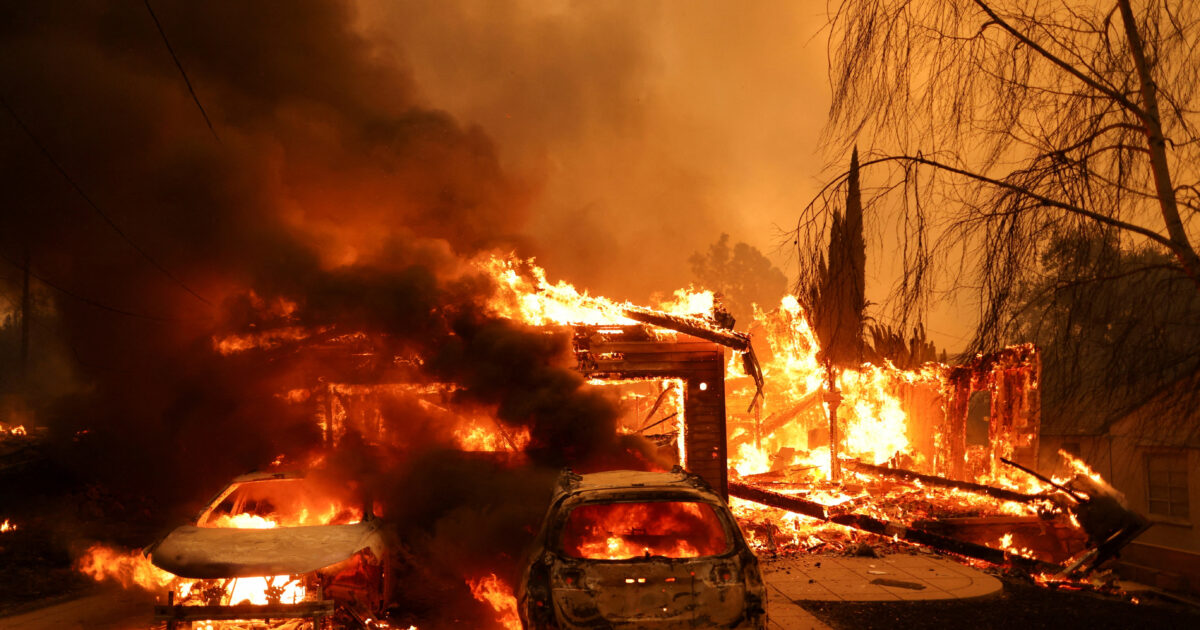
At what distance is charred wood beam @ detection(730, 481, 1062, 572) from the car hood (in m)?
8.35

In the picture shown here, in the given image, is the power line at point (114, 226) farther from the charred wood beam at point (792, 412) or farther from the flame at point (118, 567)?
the charred wood beam at point (792, 412)

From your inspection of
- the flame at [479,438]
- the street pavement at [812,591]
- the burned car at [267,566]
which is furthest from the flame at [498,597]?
the flame at [479,438]

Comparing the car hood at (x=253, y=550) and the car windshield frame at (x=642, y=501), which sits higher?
the car windshield frame at (x=642, y=501)

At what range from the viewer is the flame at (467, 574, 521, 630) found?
7.18 m

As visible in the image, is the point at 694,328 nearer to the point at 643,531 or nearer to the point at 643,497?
the point at 643,531

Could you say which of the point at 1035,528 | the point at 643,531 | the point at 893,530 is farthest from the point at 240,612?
the point at 1035,528

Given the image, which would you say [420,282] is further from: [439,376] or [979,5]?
[979,5]

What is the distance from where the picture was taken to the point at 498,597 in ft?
25.3

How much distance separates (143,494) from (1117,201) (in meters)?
17.9

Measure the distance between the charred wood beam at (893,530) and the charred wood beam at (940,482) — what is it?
173 cm

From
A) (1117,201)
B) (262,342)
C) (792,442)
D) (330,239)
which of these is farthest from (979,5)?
(792,442)

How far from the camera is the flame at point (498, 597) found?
7.18 m

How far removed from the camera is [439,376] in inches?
435

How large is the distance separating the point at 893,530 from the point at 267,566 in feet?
30.7
